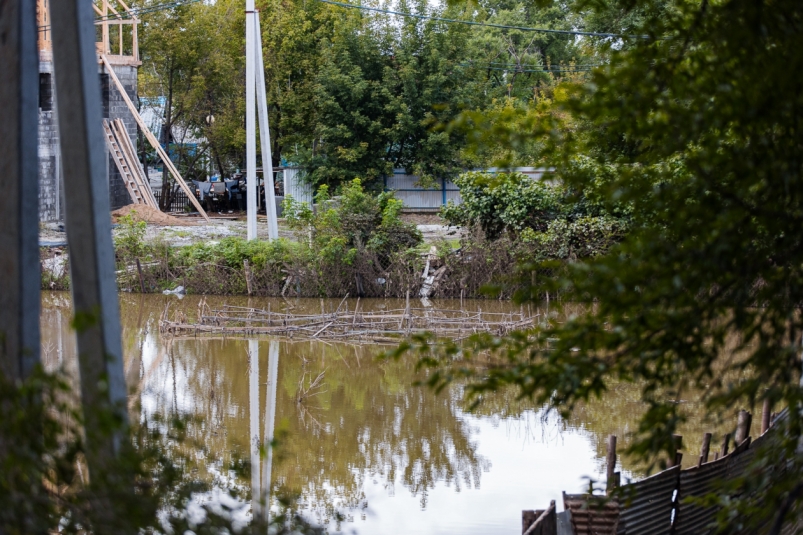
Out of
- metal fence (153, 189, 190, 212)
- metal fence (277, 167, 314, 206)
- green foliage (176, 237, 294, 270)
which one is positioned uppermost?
A: metal fence (277, 167, 314, 206)

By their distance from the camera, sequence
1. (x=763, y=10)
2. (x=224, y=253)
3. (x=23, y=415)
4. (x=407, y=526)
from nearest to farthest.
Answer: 1. (x=23, y=415)
2. (x=763, y=10)
3. (x=407, y=526)
4. (x=224, y=253)

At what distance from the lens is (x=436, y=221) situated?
3269 cm

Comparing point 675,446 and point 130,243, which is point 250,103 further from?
point 675,446

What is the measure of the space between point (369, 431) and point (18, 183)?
975cm

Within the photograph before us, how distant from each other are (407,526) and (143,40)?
32.1 metres

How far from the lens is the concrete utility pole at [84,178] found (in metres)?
3.63

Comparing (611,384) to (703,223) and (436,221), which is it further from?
(436,221)

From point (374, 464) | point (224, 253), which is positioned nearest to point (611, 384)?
point (374, 464)

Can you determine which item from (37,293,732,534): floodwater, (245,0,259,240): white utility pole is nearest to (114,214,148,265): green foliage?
(245,0,259,240): white utility pole

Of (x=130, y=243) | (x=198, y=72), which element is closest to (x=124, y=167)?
(x=198, y=72)

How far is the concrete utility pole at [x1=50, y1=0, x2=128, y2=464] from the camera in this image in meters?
3.63

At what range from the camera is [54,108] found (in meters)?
28.4

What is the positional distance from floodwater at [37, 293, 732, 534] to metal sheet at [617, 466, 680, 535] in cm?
45

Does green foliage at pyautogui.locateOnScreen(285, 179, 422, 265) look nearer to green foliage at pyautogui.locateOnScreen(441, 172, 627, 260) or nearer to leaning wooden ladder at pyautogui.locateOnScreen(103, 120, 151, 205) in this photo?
green foliage at pyautogui.locateOnScreen(441, 172, 627, 260)
